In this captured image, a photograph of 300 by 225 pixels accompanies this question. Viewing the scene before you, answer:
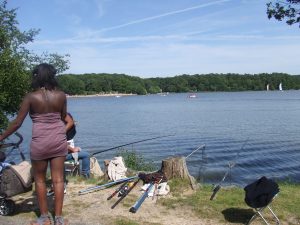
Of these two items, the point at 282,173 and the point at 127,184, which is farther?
the point at 282,173

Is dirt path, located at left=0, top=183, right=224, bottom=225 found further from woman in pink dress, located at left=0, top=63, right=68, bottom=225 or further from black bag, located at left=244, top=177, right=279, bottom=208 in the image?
woman in pink dress, located at left=0, top=63, right=68, bottom=225

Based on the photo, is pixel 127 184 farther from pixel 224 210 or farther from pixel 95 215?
pixel 224 210

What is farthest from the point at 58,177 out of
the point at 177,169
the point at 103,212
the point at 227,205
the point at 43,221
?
the point at 177,169

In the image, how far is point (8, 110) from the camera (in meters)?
11.4

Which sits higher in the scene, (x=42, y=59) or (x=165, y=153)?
(x=42, y=59)

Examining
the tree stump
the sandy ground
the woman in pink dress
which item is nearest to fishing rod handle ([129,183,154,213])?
the sandy ground

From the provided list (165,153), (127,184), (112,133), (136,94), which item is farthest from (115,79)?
(127,184)

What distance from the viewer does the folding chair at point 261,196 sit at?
5.82 m

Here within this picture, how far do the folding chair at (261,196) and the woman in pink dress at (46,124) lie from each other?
2564 mm

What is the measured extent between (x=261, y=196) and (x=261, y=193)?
48 millimetres

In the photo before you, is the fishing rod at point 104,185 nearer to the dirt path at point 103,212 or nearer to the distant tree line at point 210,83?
the dirt path at point 103,212

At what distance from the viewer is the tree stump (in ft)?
26.3

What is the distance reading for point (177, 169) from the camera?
26.6ft

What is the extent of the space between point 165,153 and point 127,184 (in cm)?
1332
